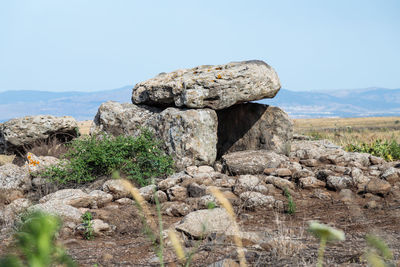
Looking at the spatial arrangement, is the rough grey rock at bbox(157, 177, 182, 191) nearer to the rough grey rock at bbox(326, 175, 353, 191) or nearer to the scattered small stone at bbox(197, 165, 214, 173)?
the scattered small stone at bbox(197, 165, 214, 173)

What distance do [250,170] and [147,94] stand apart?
407 cm

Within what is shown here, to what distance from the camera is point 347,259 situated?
4.20 meters

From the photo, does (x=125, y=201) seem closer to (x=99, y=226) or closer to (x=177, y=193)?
(x=177, y=193)

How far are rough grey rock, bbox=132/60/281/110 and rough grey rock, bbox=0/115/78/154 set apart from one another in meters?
3.43

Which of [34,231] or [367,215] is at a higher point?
[34,231]

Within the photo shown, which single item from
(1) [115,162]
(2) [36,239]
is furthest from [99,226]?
(2) [36,239]

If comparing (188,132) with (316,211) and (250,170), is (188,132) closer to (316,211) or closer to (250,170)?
(250,170)

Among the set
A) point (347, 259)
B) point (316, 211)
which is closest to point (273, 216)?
point (316, 211)

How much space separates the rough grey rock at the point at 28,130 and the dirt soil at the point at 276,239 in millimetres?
6163

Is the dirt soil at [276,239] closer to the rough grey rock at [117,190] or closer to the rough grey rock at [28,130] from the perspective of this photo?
the rough grey rock at [117,190]

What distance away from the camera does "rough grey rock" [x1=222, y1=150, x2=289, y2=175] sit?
31.6ft

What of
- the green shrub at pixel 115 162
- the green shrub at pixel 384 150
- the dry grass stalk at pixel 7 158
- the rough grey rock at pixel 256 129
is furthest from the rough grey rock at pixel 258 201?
the dry grass stalk at pixel 7 158

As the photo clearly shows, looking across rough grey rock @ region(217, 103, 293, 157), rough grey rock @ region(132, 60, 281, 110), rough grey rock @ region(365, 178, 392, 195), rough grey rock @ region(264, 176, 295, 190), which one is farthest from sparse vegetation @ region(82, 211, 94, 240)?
rough grey rock @ region(217, 103, 293, 157)

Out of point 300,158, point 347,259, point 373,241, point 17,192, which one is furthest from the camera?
point 300,158
